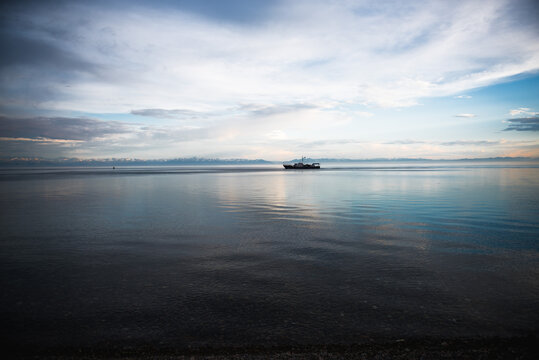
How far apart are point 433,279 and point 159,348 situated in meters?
7.72

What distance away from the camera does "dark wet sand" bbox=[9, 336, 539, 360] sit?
530 centimetres

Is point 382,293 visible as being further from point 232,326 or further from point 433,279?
point 232,326

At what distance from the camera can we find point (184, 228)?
16.6m

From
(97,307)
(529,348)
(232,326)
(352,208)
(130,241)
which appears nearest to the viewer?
(529,348)

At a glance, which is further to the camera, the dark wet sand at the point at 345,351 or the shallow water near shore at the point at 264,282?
the shallow water near shore at the point at 264,282

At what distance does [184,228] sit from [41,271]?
7.40 meters

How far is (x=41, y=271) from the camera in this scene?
32.1 feet

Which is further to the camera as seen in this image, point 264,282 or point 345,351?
point 264,282

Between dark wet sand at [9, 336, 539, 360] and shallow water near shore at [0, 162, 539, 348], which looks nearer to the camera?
dark wet sand at [9, 336, 539, 360]

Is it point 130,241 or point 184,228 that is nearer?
point 130,241

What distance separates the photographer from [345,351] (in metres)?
5.42

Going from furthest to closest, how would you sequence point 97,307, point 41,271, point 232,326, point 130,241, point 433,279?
point 130,241
point 41,271
point 433,279
point 97,307
point 232,326

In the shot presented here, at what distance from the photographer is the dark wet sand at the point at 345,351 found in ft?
17.4

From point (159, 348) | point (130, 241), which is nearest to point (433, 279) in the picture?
point (159, 348)
